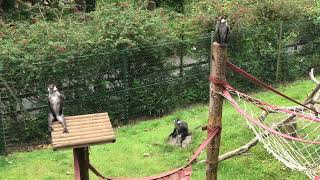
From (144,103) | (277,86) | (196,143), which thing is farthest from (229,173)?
(277,86)

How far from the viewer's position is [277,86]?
37.1 feet

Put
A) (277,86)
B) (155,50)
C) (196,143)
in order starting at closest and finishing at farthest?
(196,143), (155,50), (277,86)

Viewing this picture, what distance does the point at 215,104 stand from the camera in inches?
198

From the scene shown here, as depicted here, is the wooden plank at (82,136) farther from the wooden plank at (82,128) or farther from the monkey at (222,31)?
the monkey at (222,31)

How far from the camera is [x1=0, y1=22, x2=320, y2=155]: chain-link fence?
8.43 metres

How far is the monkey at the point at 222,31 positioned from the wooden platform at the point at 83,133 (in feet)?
4.30

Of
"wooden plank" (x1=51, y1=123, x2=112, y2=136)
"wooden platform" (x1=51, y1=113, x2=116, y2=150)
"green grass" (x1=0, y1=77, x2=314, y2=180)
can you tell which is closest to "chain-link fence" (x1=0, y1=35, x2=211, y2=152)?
"green grass" (x1=0, y1=77, x2=314, y2=180)

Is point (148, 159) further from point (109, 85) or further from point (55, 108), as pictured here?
point (55, 108)

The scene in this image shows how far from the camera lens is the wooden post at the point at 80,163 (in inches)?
174

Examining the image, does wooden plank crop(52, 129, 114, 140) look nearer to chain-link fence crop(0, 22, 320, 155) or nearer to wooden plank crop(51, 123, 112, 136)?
wooden plank crop(51, 123, 112, 136)

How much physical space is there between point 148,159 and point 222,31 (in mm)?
3531

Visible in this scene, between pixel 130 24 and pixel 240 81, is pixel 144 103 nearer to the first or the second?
pixel 130 24

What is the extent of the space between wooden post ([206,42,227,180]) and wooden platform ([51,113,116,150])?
1096 mm

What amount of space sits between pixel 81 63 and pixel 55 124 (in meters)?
4.26
